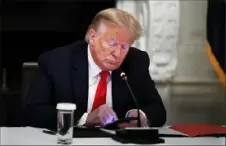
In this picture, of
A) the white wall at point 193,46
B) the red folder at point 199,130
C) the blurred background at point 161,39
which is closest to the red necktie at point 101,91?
the red folder at point 199,130

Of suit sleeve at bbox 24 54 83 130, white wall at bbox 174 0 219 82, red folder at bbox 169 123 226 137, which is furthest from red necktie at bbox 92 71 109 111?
white wall at bbox 174 0 219 82

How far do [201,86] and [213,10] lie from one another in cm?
54

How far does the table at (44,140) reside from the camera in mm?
1165

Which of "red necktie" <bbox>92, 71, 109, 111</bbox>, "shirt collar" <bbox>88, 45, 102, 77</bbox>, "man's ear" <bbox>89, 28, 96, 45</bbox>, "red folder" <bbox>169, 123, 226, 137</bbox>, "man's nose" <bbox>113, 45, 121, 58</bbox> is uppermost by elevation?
"man's ear" <bbox>89, 28, 96, 45</bbox>

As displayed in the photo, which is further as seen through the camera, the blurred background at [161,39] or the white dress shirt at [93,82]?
the blurred background at [161,39]

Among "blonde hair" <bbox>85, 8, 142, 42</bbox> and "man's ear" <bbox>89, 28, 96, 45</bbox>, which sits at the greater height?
"blonde hair" <bbox>85, 8, 142, 42</bbox>

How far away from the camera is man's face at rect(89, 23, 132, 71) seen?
1.60 m

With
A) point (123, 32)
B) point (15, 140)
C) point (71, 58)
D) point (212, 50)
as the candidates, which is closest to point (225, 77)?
point (212, 50)

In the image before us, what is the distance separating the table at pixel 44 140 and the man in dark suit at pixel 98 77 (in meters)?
0.22

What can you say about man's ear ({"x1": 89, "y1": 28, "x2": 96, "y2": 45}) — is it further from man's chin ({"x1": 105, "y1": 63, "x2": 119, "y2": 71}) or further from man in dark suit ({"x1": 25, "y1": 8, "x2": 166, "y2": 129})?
man's chin ({"x1": 105, "y1": 63, "x2": 119, "y2": 71})

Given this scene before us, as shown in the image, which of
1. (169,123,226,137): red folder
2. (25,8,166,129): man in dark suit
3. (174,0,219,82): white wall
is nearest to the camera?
(169,123,226,137): red folder

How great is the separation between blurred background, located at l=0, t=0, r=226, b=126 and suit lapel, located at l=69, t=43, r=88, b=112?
0.46 meters

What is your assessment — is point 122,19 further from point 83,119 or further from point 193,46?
point 193,46

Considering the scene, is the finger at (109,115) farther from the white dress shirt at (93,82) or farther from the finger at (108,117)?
the white dress shirt at (93,82)
